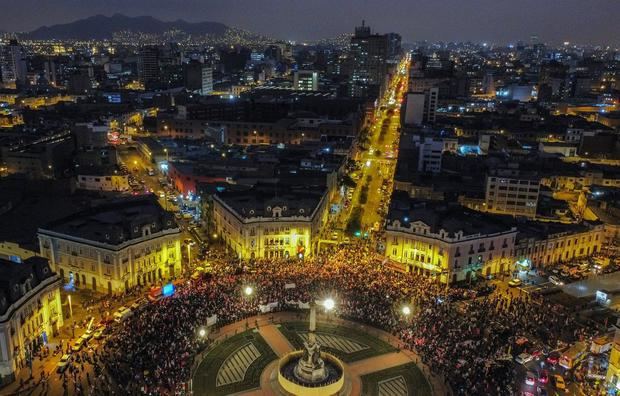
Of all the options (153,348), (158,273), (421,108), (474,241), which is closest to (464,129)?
(421,108)

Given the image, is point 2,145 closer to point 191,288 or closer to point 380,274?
point 191,288

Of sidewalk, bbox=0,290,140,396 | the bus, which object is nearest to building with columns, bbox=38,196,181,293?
sidewalk, bbox=0,290,140,396

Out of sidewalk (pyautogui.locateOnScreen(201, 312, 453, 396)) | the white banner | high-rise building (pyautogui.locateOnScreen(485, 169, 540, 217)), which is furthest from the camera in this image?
high-rise building (pyautogui.locateOnScreen(485, 169, 540, 217))

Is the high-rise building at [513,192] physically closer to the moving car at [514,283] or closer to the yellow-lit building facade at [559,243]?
the yellow-lit building facade at [559,243]

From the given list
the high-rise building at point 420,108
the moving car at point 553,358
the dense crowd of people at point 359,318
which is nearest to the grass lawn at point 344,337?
the dense crowd of people at point 359,318

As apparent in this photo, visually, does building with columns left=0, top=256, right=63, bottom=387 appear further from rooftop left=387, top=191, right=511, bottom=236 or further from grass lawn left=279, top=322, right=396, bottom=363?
rooftop left=387, top=191, right=511, bottom=236

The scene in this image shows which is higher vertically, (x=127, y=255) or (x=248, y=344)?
(x=127, y=255)
